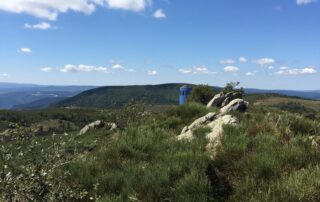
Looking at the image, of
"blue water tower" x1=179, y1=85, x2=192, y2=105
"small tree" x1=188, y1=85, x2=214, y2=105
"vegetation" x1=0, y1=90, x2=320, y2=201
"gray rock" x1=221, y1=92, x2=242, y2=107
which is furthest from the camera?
"blue water tower" x1=179, y1=85, x2=192, y2=105

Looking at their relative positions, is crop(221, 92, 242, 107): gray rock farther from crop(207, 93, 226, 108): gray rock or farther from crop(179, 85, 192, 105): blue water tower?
crop(179, 85, 192, 105): blue water tower

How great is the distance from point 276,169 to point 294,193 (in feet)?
5.07

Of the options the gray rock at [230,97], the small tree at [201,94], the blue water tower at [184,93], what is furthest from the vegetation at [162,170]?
the blue water tower at [184,93]

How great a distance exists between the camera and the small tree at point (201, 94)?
A: 37.9 meters

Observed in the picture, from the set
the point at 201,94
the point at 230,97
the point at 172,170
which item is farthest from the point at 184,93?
the point at 172,170

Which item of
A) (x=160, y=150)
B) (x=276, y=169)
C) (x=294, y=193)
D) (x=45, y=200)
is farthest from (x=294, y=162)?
(x=45, y=200)

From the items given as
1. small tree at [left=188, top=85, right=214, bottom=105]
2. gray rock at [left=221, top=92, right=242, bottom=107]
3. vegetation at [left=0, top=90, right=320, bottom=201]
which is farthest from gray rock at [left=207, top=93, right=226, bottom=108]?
vegetation at [left=0, top=90, right=320, bottom=201]

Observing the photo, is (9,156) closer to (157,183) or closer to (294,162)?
(157,183)

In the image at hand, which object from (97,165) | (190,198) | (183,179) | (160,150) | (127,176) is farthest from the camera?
(160,150)

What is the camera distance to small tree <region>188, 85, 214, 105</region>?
124 ft

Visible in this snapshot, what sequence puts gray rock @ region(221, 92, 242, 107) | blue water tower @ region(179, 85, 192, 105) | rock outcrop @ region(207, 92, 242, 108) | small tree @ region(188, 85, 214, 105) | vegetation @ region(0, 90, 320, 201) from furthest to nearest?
blue water tower @ region(179, 85, 192, 105) → small tree @ region(188, 85, 214, 105) → gray rock @ region(221, 92, 242, 107) → rock outcrop @ region(207, 92, 242, 108) → vegetation @ region(0, 90, 320, 201)

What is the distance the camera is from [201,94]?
38.3 m

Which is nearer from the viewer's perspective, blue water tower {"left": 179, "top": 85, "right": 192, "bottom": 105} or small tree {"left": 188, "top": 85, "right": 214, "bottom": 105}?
small tree {"left": 188, "top": 85, "right": 214, "bottom": 105}

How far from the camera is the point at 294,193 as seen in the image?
277 inches
